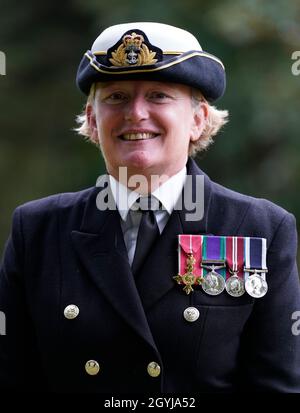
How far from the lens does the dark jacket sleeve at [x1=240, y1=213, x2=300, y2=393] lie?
3.61 meters

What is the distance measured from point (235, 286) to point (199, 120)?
575 mm

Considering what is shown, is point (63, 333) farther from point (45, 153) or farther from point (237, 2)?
point (45, 153)

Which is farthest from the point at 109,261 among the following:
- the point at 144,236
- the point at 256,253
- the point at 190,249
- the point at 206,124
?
the point at 206,124

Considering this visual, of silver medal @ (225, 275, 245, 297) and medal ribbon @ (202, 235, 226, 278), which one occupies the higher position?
medal ribbon @ (202, 235, 226, 278)

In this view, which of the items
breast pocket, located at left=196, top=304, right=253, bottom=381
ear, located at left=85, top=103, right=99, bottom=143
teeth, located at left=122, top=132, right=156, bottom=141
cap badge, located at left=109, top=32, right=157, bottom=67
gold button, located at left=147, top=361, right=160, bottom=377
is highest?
cap badge, located at left=109, top=32, right=157, bottom=67

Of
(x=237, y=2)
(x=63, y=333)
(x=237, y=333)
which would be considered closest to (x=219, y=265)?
(x=237, y=333)

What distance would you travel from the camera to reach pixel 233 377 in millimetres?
3633

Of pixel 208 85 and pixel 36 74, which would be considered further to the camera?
pixel 36 74

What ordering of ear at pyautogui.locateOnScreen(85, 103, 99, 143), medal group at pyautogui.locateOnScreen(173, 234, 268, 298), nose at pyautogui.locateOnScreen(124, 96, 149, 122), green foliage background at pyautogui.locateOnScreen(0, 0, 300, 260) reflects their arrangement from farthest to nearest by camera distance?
green foliage background at pyautogui.locateOnScreen(0, 0, 300, 260) < ear at pyautogui.locateOnScreen(85, 103, 99, 143) < medal group at pyautogui.locateOnScreen(173, 234, 268, 298) < nose at pyautogui.locateOnScreen(124, 96, 149, 122)

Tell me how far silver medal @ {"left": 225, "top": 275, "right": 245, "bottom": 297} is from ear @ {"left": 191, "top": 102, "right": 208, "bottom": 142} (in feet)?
1.61

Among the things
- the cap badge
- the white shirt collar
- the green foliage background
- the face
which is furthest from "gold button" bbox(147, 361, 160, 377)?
the green foliage background

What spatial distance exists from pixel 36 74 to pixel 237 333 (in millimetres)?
9874

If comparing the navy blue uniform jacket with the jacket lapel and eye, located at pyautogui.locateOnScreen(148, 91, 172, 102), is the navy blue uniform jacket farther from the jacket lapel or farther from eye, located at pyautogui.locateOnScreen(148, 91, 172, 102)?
eye, located at pyautogui.locateOnScreen(148, 91, 172, 102)

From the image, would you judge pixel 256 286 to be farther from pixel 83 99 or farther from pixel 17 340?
pixel 83 99
